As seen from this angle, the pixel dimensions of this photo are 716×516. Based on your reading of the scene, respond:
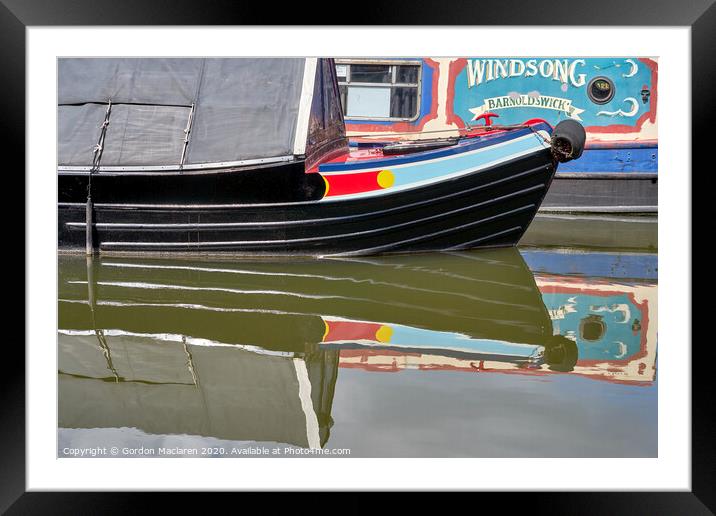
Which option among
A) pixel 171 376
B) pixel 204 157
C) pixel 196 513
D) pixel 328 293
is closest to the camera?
pixel 196 513

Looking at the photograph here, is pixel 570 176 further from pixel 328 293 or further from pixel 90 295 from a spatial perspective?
pixel 90 295

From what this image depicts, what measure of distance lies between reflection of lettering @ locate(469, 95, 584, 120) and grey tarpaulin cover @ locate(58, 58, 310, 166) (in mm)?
2623

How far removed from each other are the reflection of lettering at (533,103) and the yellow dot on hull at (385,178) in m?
2.31

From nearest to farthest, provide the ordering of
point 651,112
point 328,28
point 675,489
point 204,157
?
point 675,489 < point 328,28 < point 204,157 < point 651,112

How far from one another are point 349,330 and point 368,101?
157 inches

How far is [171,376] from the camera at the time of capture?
117 inches

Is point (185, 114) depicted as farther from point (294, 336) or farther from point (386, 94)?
point (294, 336)

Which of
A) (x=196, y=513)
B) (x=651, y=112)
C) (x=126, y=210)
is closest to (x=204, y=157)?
(x=126, y=210)

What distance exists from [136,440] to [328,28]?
1484 millimetres

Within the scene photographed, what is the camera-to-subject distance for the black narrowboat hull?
17.2 ft

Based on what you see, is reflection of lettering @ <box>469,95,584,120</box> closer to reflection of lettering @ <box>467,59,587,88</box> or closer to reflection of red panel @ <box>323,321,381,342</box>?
reflection of lettering @ <box>467,59,587,88</box>

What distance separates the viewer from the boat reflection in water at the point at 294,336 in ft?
8.79

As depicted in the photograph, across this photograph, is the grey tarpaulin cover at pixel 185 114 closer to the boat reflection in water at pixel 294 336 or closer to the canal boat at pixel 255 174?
the canal boat at pixel 255 174

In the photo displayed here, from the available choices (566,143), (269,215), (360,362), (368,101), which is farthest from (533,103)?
(360,362)
